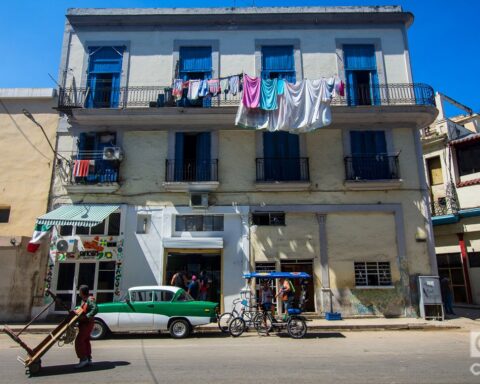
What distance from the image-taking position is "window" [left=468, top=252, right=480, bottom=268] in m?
20.5

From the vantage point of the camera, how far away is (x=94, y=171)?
16719 mm

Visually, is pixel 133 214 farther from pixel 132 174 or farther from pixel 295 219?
pixel 295 219

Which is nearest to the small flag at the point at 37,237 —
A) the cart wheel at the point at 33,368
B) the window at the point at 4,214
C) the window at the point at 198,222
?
Result: the window at the point at 4,214

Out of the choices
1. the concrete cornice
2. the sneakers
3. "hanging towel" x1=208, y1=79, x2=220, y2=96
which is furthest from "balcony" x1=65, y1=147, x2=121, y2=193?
the sneakers

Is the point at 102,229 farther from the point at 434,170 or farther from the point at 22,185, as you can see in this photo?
the point at 434,170

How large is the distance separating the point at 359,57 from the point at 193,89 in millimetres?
8177

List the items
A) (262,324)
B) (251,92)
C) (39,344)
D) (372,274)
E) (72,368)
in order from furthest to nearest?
1. (372,274)
2. (251,92)
3. (262,324)
4. (72,368)
5. (39,344)

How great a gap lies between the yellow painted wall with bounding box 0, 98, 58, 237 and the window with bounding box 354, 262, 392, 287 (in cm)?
1372

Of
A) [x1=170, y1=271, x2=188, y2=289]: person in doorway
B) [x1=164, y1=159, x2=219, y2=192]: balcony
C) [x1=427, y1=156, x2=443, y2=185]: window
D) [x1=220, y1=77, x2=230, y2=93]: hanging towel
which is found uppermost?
[x1=220, y1=77, x2=230, y2=93]: hanging towel

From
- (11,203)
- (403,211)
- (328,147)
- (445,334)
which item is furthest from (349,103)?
(11,203)

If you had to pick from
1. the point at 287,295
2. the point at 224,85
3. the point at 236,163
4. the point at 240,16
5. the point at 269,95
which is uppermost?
the point at 240,16

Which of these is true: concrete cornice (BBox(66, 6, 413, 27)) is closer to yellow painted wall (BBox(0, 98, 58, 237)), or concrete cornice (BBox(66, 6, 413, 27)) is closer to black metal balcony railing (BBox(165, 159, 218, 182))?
yellow painted wall (BBox(0, 98, 58, 237))

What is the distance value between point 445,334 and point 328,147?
852cm

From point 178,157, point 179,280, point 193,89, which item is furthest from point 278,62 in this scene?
point 179,280
